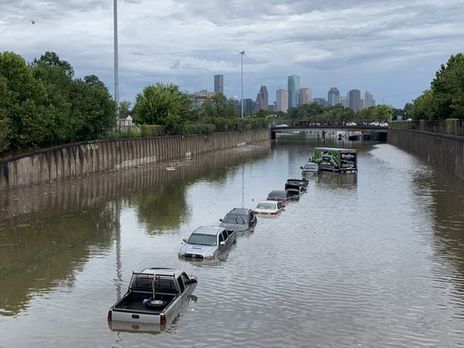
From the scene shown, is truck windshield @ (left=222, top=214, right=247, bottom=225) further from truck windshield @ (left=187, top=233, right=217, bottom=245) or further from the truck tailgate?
the truck tailgate

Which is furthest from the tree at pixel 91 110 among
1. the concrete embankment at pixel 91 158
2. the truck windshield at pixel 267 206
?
the truck windshield at pixel 267 206

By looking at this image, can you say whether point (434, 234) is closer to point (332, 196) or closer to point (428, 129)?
point (332, 196)

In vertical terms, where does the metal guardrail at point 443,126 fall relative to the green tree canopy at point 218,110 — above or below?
below

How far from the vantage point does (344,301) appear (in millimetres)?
24359

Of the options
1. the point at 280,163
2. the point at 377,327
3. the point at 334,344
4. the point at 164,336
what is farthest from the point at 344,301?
the point at 280,163

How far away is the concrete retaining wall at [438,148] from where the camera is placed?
246 feet

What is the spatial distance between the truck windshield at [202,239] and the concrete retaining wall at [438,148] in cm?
4867

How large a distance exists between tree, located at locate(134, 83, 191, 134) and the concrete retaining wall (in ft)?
147

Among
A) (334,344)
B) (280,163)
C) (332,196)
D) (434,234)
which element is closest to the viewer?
(334,344)

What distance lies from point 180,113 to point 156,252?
82.7 meters

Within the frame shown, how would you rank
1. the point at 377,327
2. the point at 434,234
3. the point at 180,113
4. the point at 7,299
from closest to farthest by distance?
the point at 377,327 < the point at 7,299 < the point at 434,234 < the point at 180,113

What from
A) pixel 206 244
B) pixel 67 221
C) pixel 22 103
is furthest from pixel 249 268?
pixel 22 103

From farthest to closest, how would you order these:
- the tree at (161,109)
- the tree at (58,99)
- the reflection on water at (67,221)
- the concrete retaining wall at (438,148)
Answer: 1. the tree at (161,109)
2. the concrete retaining wall at (438,148)
3. the tree at (58,99)
4. the reflection on water at (67,221)

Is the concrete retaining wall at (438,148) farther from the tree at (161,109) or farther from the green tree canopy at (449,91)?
the tree at (161,109)
